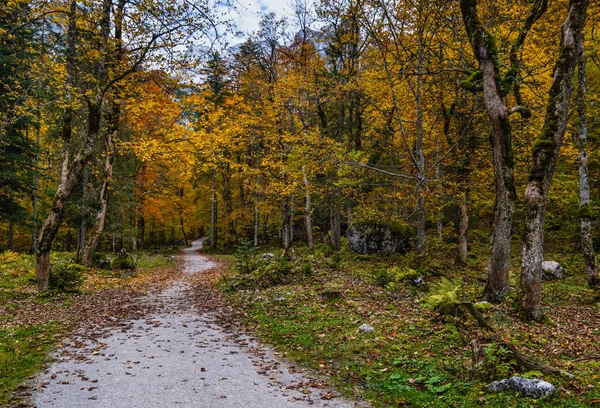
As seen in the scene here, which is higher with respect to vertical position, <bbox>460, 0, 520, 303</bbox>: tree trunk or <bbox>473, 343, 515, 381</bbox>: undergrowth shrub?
<bbox>460, 0, 520, 303</bbox>: tree trunk

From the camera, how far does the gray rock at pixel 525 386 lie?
451cm

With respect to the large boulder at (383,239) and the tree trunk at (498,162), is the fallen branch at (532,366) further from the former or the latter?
the large boulder at (383,239)

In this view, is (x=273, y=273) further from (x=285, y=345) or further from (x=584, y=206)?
(x=584, y=206)

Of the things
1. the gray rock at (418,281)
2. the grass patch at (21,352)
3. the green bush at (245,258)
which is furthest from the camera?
the green bush at (245,258)

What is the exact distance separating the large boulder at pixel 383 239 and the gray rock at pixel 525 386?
1428cm

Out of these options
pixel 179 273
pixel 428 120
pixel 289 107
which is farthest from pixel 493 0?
pixel 179 273

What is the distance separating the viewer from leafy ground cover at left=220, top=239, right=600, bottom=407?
513cm

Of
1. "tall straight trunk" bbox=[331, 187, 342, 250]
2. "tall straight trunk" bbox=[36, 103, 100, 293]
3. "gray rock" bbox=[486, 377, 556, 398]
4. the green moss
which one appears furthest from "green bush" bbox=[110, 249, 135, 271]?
the green moss

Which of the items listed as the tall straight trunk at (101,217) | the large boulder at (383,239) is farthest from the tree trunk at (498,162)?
the tall straight trunk at (101,217)

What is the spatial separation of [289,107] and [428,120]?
26.6ft

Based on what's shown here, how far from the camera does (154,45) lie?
452 inches

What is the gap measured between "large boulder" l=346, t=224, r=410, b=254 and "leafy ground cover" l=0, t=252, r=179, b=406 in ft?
34.3

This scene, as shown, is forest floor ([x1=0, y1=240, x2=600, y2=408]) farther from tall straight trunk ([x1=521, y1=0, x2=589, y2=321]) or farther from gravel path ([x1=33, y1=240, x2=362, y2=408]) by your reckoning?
tall straight trunk ([x1=521, y1=0, x2=589, y2=321])

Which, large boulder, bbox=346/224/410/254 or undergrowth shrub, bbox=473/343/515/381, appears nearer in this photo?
undergrowth shrub, bbox=473/343/515/381
